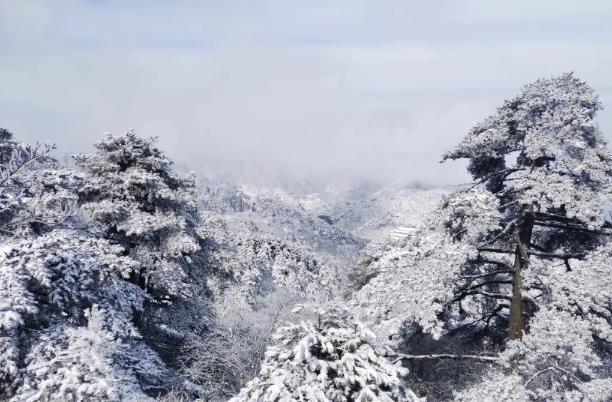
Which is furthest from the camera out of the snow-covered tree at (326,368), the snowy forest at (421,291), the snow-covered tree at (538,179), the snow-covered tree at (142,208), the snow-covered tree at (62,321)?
the snow-covered tree at (142,208)

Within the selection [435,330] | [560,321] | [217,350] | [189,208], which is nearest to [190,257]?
[189,208]

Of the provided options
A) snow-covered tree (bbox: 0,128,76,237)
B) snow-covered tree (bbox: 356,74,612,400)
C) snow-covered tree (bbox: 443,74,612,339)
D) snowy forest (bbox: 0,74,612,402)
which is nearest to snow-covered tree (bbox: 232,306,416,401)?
snowy forest (bbox: 0,74,612,402)

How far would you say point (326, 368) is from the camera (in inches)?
270

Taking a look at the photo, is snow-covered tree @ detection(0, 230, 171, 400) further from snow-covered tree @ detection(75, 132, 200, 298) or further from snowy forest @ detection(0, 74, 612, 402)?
snow-covered tree @ detection(75, 132, 200, 298)

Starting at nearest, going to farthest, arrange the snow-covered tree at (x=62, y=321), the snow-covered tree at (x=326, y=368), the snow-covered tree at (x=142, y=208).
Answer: the snow-covered tree at (x=326, y=368) → the snow-covered tree at (x=62, y=321) → the snow-covered tree at (x=142, y=208)

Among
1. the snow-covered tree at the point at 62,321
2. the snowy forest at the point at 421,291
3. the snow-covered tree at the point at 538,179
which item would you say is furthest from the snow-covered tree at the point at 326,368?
the snow-covered tree at the point at 62,321

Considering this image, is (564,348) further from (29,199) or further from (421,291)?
(29,199)

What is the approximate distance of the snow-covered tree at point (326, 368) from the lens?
6746 millimetres

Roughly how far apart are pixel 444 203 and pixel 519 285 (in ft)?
6.90

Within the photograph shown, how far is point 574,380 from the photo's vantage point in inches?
317

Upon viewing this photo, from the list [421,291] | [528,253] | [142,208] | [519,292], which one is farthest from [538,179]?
[142,208]

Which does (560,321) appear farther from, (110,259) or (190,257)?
(190,257)

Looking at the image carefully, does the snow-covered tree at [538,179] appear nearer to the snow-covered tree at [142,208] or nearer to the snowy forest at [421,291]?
the snowy forest at [421,291]

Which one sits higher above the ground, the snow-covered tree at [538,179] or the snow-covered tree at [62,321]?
the snow-covered tree at [538,179]
